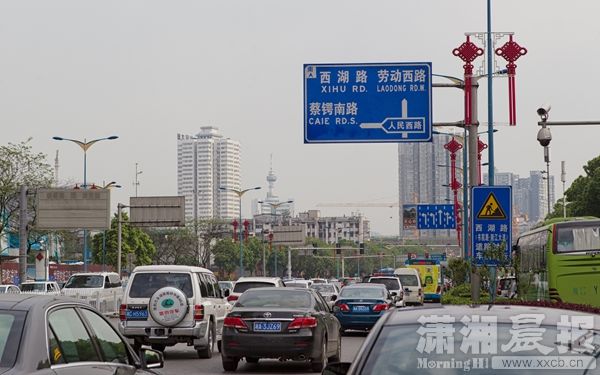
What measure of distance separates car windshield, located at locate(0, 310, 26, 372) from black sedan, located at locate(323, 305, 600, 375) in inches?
78.2

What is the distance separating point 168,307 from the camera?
21.0 metres

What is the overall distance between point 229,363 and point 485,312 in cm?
1265

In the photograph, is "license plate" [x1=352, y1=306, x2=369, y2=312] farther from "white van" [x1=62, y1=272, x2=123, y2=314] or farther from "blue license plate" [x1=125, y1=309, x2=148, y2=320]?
"white van" [x1=62, y1=272, x2=123, y2=314]

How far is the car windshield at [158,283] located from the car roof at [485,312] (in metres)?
15.3

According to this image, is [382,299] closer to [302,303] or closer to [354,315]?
[354,315]

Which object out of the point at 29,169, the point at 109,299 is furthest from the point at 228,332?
the point at 29,169

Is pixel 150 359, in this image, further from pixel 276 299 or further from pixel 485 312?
pixel 276 299

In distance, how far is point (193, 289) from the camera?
22.0m

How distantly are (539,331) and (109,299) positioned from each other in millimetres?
38264

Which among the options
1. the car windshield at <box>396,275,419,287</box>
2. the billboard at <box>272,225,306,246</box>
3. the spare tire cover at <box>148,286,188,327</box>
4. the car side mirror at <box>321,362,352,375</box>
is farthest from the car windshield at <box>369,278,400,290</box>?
the billboard at <box>272,225,306,246</box>

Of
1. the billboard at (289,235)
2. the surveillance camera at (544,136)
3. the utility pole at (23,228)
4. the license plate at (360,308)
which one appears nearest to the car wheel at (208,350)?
the license plate at (360,308)

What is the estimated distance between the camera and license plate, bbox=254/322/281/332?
1830cm

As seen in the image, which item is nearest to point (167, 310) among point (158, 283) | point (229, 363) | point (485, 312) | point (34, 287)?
point (158, 283)

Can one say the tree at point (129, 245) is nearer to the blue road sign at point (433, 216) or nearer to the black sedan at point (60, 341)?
the blue road sign at point (433, 216)
